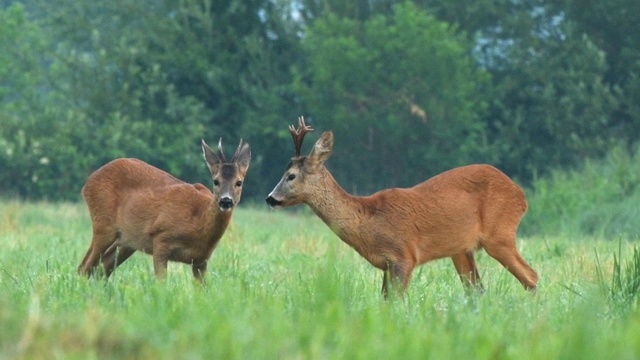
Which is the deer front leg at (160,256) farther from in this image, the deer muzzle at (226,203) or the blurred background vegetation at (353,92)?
the blurred background vegetation at (353,92)

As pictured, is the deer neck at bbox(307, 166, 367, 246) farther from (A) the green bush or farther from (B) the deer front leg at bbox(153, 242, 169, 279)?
(A) the green bush

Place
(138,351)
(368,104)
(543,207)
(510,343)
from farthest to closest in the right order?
(368,104), (543,207), (510,343), (138,351)

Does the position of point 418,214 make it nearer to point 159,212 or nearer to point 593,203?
point 159,212

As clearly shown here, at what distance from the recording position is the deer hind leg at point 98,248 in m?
10.7

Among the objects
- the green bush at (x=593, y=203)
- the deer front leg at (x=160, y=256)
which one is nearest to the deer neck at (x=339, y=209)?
the deer front leg at (x=160, y=256)

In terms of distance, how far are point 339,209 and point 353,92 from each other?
22.4 meters

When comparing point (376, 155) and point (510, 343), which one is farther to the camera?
point (376, 155)

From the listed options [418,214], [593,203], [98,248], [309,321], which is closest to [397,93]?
[593,203]

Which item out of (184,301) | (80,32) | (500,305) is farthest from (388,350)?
(80,32)

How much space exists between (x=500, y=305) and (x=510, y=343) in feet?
5.81

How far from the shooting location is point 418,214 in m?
9.68

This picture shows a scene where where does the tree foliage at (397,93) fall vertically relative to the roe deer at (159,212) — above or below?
below

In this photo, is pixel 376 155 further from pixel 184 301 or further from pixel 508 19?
pixel 184 301

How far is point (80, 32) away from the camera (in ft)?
130
